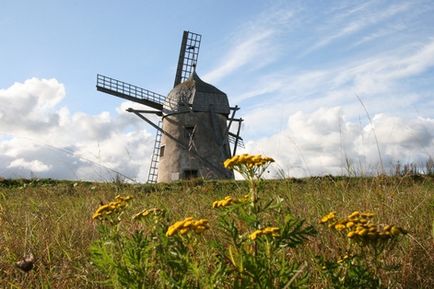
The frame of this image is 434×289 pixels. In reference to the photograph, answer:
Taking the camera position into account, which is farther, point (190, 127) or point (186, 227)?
point (190, 127)

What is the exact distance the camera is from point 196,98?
76.5 ft

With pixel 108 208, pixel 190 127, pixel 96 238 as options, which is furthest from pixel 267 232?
pixel 190 127

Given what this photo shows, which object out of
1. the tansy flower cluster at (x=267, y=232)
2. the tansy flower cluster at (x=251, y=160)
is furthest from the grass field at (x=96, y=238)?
the tansy flower cluster at (x=267, y=232)

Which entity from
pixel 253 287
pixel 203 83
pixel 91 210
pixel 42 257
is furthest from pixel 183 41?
pixel 253 287

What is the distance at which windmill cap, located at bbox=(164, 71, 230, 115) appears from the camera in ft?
76.6

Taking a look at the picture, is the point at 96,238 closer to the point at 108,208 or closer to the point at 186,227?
the point at 108,208

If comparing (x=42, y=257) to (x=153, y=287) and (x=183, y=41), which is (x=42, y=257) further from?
(x=183, y=41)

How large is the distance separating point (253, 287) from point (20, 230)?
2.90 metres

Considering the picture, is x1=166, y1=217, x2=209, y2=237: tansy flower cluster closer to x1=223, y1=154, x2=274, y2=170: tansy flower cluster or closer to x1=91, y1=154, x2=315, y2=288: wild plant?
x1=91, y1=154, x2=315, y2=288: wild plant

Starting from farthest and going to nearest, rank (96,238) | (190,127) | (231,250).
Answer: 1. (190,127)
2. (96,238)
3. (231,250)

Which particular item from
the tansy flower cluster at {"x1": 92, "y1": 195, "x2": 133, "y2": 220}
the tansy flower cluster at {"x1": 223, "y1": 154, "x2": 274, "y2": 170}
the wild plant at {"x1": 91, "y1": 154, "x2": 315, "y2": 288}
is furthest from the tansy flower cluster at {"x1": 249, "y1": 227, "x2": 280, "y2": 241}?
the tansy flower cluster at {"x1": 92, "y1": 195, "x2": 133, "y2": 220}

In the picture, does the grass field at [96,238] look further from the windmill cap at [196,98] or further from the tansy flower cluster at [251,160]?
the windmill cap at [196,98]

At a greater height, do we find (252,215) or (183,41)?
(183,41)

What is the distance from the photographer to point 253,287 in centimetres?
200
